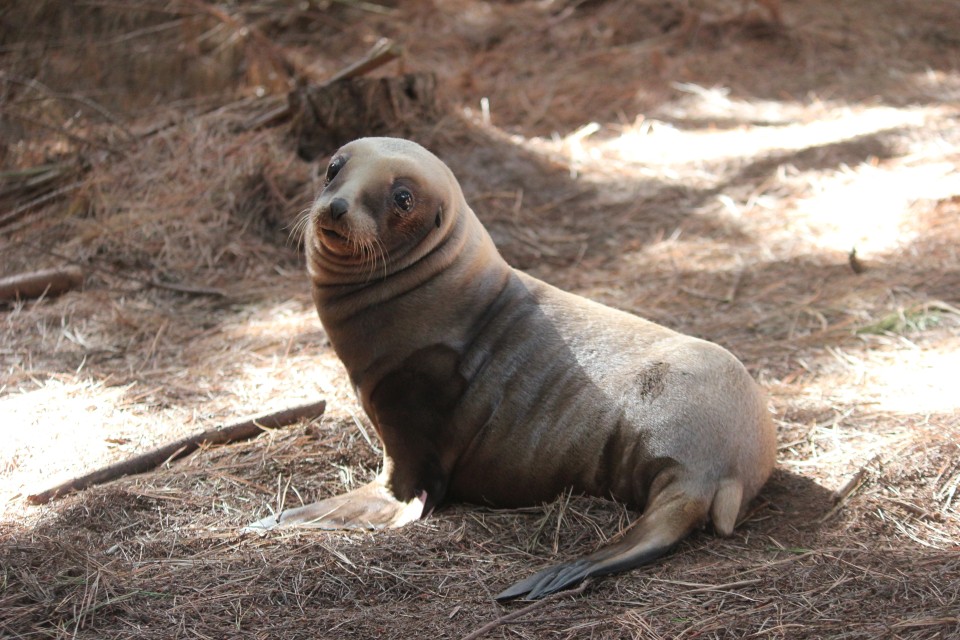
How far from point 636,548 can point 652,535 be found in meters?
0.09

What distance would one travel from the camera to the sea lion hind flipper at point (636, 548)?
2924 mm

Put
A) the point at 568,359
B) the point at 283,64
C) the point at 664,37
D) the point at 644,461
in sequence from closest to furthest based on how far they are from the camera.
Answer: the point at 644,461
the point at 568,359
the point at 283,64
the point at 664,37

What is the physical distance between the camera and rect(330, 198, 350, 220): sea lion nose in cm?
334

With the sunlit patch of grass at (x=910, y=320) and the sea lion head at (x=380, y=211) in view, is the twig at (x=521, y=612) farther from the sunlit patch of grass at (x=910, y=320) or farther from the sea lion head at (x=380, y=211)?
the sunlit patch of grass at (x=910, y=320)

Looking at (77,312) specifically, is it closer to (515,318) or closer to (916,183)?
(515,318)

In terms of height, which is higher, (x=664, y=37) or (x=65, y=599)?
(x=65, y=599)

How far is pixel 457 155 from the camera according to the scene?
6.89 m

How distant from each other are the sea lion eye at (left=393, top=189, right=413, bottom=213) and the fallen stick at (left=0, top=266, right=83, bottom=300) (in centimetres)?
289

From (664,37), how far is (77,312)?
22.2 ft

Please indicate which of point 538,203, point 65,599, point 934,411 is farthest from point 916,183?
point 65,599

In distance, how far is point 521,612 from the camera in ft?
9.15

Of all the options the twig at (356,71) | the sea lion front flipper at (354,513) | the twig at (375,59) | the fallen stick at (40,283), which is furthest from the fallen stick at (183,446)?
the twig at (375,59)

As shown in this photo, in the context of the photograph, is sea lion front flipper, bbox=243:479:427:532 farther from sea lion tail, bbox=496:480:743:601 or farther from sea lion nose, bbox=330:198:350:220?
sea lion nose, bbox=330:198:350:220

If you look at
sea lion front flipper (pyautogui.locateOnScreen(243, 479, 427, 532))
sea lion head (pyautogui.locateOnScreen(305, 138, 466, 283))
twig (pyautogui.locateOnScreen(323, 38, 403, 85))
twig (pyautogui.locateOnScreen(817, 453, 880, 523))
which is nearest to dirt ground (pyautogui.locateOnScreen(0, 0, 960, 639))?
twig (pyautogui.locateOnScreen(817, 453, 880, 523))
